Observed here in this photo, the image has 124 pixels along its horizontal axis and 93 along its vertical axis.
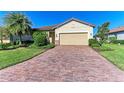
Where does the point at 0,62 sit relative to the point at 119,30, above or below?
below

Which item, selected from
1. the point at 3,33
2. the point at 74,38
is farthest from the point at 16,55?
the point at 74,38

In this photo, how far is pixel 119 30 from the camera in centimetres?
1412

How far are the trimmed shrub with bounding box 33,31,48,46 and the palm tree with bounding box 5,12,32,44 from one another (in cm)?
61

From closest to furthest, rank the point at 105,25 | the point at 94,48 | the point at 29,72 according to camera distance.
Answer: the point at 29,72 → the point at 105,25 → the point at 94,48

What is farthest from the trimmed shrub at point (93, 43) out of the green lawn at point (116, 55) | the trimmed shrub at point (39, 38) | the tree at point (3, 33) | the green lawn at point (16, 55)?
the tree at point (3, 33)

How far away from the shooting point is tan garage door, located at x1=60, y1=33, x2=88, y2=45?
14.5 meters

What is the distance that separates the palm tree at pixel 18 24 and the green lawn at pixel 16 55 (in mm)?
→ 764

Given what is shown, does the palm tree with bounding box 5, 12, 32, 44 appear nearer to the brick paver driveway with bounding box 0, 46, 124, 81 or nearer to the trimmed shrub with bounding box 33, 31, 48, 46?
the trimmed shrub with bounding box 33, 31, 48, 46

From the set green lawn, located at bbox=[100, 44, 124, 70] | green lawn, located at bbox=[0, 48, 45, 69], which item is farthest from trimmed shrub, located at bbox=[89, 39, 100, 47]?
green lawn, located at bbox=[0, 48, 45, 69]

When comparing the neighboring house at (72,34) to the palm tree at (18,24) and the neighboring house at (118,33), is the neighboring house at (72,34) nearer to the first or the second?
the neighboring house at (118,33)

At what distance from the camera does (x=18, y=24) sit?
11438 mm
